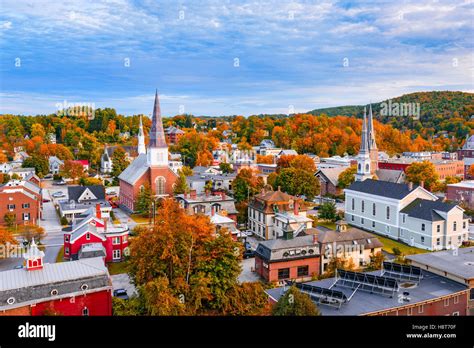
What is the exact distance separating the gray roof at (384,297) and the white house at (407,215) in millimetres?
13181

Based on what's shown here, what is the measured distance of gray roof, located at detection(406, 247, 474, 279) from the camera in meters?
20.5

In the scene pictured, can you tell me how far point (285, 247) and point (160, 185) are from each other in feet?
80.5

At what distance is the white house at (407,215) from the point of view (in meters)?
32.8

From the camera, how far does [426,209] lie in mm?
33812

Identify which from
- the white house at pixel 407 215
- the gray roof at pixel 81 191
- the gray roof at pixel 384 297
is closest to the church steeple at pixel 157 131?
the gray roof at pixel 81 191

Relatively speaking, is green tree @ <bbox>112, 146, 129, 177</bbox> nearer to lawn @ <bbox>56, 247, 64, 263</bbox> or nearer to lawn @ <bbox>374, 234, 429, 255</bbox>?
lawn @ <bbox>56, 247, 64, 263</bbox>

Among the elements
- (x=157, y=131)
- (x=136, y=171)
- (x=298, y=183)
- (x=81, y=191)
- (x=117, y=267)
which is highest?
(x=157, y=131)

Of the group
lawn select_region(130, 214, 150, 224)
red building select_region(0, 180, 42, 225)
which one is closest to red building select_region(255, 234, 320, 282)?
lawn select_region(130, 214, 150, 224)

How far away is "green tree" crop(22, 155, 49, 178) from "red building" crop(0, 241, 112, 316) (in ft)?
188

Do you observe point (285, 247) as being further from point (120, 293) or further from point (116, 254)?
point (116, 254)

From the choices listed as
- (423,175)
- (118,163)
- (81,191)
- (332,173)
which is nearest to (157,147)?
(81,191)
